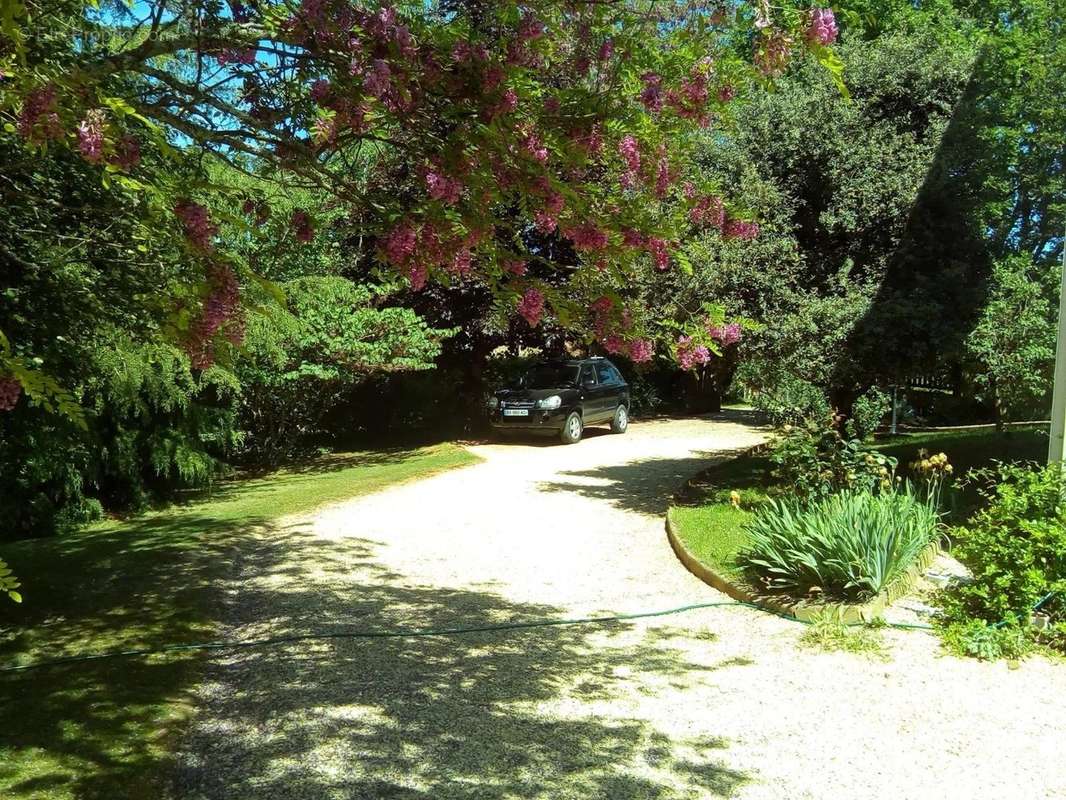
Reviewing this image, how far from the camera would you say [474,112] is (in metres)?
4.47

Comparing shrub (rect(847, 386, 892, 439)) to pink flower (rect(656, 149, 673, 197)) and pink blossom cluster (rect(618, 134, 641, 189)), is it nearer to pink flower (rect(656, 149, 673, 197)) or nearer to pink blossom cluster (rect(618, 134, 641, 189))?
pink flower (rect(656, 149, 673, 197))

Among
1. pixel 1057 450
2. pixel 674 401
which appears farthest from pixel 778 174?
pixel 674 401

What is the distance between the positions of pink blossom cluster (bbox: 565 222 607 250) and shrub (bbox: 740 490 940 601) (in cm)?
352

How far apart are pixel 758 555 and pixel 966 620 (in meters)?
1.79

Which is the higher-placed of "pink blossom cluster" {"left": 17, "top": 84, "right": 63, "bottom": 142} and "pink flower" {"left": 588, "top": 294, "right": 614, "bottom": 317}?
"pink blossom cluster" {"left": 17, "top": 84, "right": 63, "bottom": 142}

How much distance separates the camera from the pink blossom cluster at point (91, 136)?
3.13 metres

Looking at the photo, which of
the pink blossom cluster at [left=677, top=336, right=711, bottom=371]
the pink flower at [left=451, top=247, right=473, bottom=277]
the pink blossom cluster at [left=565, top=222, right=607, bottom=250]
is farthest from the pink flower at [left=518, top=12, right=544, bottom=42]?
the pink blossom cluster at [left=677, top=336, right=711, bottom=371]

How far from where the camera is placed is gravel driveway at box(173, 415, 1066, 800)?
159 inches

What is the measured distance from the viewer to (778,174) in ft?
37.1

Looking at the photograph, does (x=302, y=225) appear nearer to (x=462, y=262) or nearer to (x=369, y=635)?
(x=462, y=262)

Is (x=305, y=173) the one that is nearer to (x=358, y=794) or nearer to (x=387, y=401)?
(x=358, y=794)

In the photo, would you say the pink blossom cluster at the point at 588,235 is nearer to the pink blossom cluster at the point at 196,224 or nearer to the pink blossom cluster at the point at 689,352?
the pink blossom cluster at the point at 689,352

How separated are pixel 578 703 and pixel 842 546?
2766mm

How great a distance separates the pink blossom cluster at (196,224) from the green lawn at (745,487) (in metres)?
5.59
